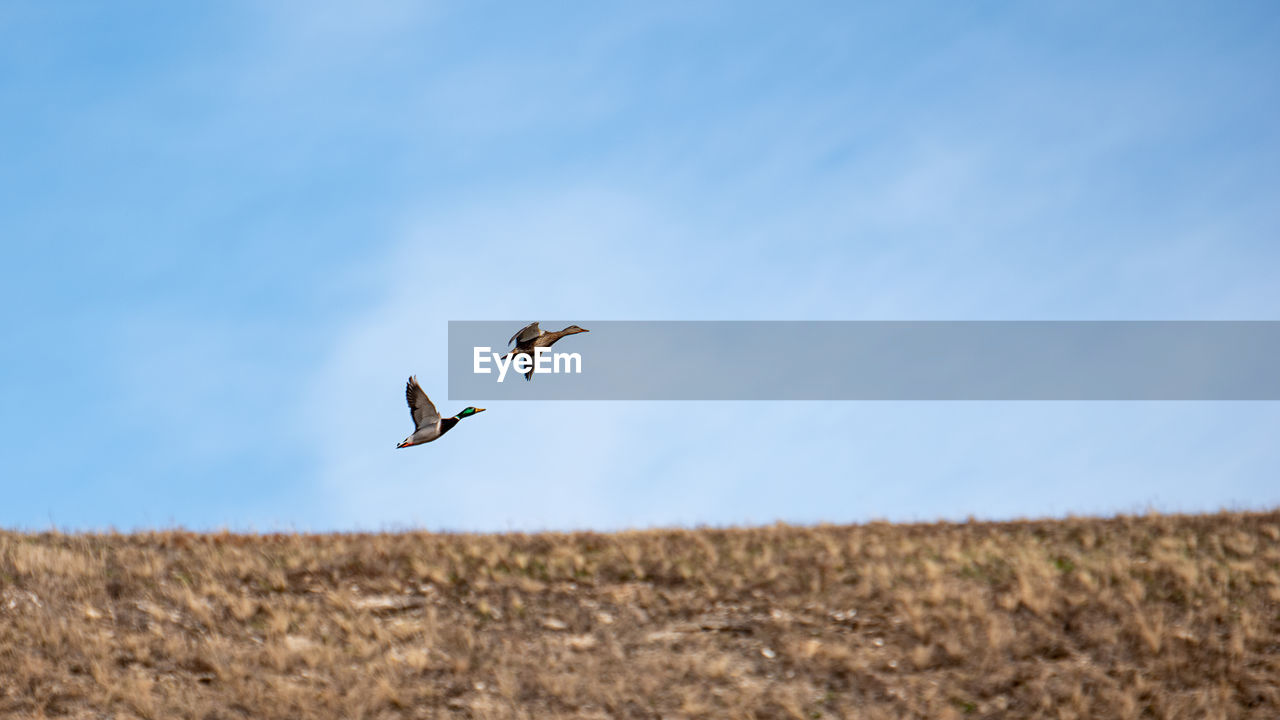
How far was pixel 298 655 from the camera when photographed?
19.0 m

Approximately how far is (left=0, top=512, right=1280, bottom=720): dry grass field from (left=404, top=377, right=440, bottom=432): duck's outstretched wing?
379 cm

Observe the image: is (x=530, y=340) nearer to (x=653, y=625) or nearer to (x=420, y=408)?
(x=420, y=408)

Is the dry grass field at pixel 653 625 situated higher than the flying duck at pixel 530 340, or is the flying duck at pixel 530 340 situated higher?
the flying duck at pixel 530 340

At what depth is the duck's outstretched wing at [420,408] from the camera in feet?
61.1

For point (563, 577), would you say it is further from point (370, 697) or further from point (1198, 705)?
point (1198, 705)

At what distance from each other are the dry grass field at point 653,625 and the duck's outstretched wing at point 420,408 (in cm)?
379

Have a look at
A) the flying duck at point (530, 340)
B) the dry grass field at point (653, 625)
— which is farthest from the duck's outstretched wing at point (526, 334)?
the dry grass field at point (653, 625)

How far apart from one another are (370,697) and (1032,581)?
12126mm

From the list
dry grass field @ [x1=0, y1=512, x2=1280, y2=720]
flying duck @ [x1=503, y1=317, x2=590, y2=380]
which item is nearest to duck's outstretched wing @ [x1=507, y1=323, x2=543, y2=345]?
flying duck @ [x1=503, y1=317, x2=590, y2=380]

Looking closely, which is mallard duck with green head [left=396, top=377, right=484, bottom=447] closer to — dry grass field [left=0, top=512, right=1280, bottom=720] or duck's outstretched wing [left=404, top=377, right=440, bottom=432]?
duck's outstretched wing [left=404, top=377, right=440, bottom=432]

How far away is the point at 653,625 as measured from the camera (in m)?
19.5

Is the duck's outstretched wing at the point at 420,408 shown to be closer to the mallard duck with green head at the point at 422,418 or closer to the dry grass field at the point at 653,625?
the mallard duck with green head at the point at 422,418

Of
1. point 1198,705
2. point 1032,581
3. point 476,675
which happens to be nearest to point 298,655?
point 476,675

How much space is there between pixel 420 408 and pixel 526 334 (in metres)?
2.27
